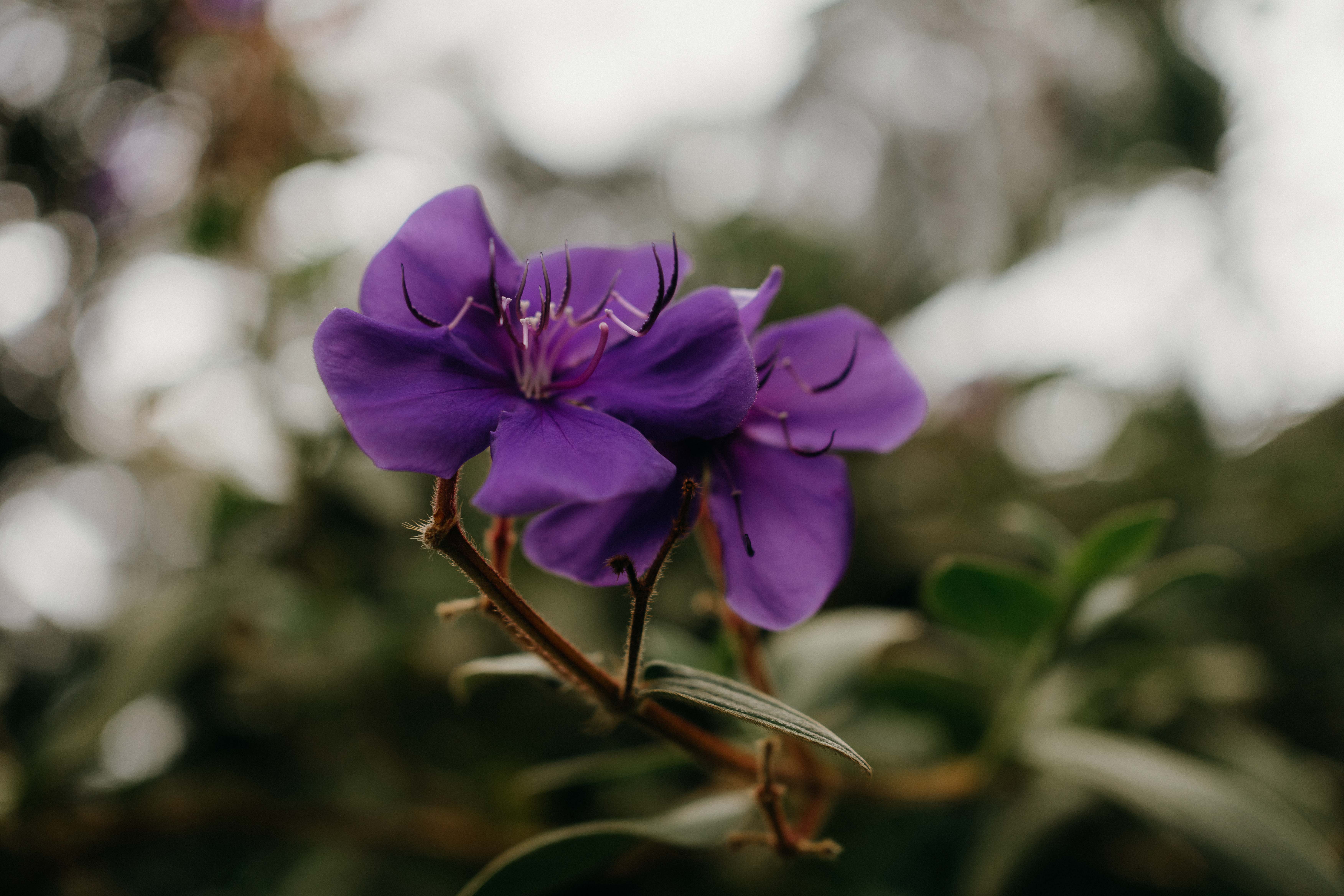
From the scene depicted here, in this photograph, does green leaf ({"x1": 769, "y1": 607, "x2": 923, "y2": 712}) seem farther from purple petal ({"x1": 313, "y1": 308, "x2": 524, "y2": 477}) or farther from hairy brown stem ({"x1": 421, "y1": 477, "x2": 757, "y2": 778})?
purple petal ({"x1": 313, "y1": 308, "x2": 524, "y2": 477})

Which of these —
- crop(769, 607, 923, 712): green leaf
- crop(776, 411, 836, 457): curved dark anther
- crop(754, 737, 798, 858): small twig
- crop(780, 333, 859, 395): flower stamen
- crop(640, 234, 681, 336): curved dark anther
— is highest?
crop(640, 234, 681, 336): curved dark anther

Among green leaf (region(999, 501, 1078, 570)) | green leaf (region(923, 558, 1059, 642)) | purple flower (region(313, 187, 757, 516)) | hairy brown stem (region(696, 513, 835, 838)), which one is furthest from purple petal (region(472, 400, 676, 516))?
green leaf (region(999, 501, 1078, 570))

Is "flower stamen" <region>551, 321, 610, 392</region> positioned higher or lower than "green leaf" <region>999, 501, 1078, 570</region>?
higher

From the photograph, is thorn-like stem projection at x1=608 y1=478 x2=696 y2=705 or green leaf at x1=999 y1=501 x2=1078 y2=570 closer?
thorn-like stem projection at x1=608 y1=478 x2=696 y2=705

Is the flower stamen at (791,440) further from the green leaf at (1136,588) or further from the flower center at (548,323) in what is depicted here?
the green leaf at (1136,588)

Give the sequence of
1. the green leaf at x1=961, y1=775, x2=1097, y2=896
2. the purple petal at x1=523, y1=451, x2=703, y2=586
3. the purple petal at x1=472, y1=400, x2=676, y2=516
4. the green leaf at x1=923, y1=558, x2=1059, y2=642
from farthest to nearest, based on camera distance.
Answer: the green leaf at x1=961, y1=775, x2=1097, y2=896 < the green leaf at x1=923, y1=558, x2=1059, y2=642 < the purple petal at x1=523, y1=451, x2=703, y2=586 < the purple petal at x1=472, y1=400, x2=676, y2=516

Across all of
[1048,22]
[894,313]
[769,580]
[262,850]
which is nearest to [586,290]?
[769,580]

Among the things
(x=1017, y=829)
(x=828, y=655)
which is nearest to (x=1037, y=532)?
(x=828, y=655)

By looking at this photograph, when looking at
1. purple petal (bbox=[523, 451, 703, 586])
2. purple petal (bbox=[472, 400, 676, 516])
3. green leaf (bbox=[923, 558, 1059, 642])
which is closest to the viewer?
purple petal (bbox=[472, 400, 676, 516])

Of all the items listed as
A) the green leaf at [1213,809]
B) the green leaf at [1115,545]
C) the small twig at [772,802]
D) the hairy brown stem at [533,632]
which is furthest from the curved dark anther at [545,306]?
the green leaf at [1213,809]
